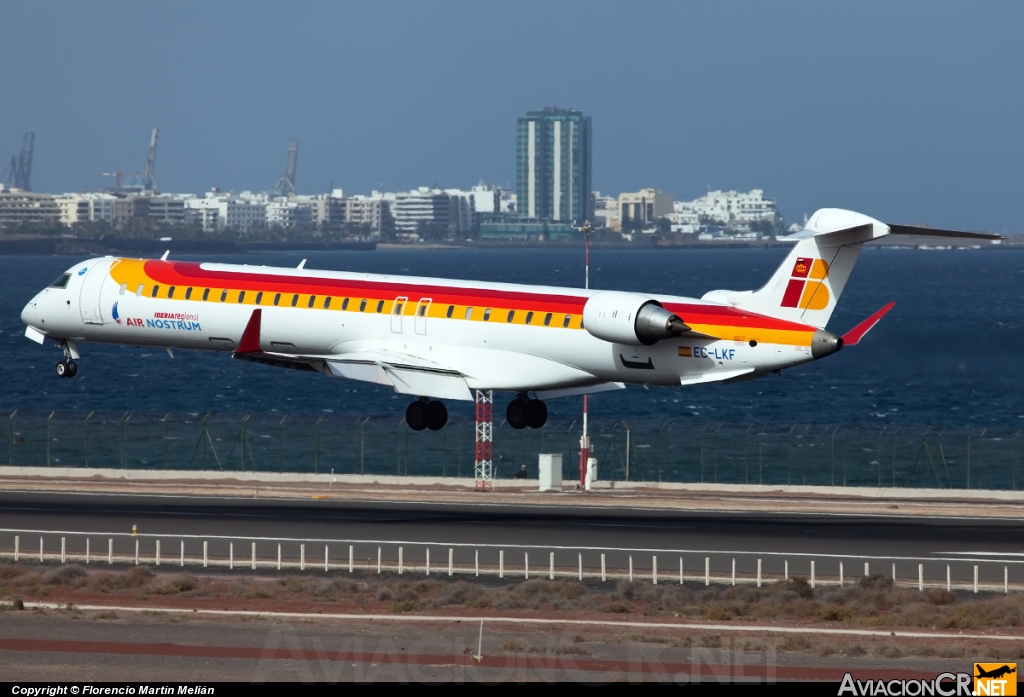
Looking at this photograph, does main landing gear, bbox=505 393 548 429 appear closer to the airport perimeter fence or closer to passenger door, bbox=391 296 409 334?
passenger door, bbox=391 296 409 334

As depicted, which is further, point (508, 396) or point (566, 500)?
point (508, 396)

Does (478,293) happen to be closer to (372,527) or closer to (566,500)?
(372,527)

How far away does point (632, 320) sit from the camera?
148ft

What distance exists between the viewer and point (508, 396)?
116688 millimetres

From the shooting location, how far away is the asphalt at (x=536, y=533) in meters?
48.4

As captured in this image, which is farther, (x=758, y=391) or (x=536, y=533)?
(x=758, y=391)

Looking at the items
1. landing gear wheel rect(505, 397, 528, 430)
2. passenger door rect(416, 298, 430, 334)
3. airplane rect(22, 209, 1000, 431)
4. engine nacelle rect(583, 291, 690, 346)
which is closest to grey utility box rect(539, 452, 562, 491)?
airplane rect(22, 209, 1000, 431)

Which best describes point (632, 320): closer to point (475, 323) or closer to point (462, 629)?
point (475, 323)

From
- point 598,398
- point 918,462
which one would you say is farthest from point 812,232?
point 598,398

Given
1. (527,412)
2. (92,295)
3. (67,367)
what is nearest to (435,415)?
(527,412)

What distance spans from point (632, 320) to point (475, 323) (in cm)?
544

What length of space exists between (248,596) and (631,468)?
35.3 metres

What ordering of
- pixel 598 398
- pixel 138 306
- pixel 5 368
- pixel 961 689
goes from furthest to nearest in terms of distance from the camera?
pixel 5 368
pixel 598 398
pixel 138 306
pixel 961 689

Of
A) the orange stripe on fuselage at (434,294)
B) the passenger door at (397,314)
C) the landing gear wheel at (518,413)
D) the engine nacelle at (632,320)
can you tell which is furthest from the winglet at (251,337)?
the engine nacelle at (632,320)
